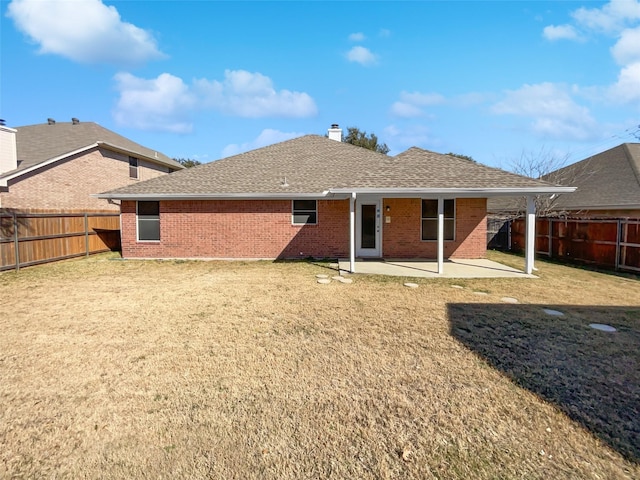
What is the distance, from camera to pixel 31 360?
424cm

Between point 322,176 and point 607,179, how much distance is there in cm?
1157

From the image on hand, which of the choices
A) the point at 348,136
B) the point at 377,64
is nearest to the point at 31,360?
the point at 377,64

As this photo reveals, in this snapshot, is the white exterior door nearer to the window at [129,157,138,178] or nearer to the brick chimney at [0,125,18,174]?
the brick chimney at [0,125,18,174]

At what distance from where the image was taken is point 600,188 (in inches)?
551

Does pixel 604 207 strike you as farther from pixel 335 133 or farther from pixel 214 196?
pixel 214 196

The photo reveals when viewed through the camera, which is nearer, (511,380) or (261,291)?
(511,380)

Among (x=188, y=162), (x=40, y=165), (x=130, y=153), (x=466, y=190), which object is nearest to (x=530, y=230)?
(x=466, y=190)

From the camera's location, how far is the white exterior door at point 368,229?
1240cm

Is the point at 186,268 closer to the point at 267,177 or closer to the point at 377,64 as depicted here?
the point at 267,177

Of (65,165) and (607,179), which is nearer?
(607,179)

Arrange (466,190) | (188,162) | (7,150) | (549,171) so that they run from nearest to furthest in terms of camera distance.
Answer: (466,190), (7,150), (549,171), (188,162)

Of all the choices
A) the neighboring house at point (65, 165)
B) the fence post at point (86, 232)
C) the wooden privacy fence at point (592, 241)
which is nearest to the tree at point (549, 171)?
the wooden privacy fence at point (592, 241)

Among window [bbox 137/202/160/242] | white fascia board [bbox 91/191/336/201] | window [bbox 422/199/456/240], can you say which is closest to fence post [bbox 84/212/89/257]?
white fascia board [bbox 91/191/336/201]

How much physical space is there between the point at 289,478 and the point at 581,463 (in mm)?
2071
